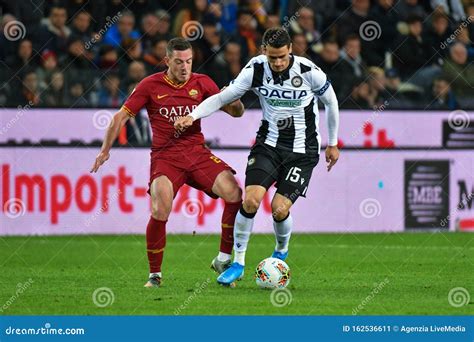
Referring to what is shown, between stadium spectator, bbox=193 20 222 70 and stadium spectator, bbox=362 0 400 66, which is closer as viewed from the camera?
stadium spectator, bbox=193 20 222 70

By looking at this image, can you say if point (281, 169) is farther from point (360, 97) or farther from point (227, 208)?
point (360, 97)

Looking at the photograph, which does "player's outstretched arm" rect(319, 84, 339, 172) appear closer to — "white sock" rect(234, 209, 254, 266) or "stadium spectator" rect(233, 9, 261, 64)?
"white sock" rect(234, 209, 254, 266)

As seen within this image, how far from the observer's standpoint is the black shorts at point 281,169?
1120 centimetres

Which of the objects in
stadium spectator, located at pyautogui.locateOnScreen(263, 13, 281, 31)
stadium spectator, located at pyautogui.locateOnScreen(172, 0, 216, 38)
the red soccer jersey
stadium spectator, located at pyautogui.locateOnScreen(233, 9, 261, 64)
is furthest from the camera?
stadium spectator, located at pyautogui.locateOnScreen(263, 13, 281, 31)

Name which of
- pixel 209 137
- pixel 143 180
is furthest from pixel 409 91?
pixel 143 180

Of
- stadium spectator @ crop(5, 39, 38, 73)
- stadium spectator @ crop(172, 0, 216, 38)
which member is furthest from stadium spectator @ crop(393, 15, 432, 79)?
stadium spectator @ crop(5, 39, 38, 73)

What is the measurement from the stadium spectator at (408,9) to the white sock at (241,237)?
986 cm

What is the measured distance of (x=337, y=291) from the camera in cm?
1079

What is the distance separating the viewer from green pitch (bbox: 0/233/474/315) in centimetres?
963

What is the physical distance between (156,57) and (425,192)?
472 cm

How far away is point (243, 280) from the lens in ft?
38.5

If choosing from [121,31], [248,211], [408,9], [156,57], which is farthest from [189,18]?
[248,211]

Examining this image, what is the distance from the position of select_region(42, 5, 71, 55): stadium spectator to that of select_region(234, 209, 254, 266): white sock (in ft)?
25.2

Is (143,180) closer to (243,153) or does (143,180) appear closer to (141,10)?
(243,153)
